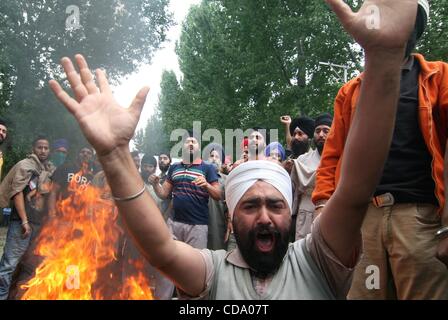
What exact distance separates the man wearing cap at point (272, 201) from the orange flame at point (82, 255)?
342 centimetres

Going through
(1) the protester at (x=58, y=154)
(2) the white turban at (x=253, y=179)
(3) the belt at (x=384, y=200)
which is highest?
(1) the protester at (x=58, y=154)

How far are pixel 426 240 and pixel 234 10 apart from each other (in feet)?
64.0

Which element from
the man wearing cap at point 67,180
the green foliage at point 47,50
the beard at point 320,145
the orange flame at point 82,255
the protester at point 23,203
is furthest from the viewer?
the green foliage at point 47,50

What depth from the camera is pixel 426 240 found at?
2564mm

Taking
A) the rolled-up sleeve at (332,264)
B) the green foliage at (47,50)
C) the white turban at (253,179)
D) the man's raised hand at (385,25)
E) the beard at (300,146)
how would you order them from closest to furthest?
the man's raised hand at (385,25), the rolled-up sleeve at (332,264), the white turban at (253,179), the beard at (300,146), the green foliage at (47,50)

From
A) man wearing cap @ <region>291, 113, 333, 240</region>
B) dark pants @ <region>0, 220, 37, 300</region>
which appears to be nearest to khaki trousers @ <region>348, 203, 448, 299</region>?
man wearing cap @ <region>291, 113, 333, 240</region>

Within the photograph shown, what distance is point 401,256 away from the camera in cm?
259

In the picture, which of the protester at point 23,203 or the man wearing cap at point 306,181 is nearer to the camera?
the man wearing cap at point 306,181

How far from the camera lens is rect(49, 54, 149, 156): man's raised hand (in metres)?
1.90

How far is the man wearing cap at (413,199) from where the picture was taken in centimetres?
254

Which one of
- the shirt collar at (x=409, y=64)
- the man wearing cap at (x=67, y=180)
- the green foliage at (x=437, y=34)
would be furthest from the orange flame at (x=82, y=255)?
the green foliage at (x=437, y=34)

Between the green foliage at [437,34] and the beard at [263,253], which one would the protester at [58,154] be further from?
the green foliage at [437,34]
